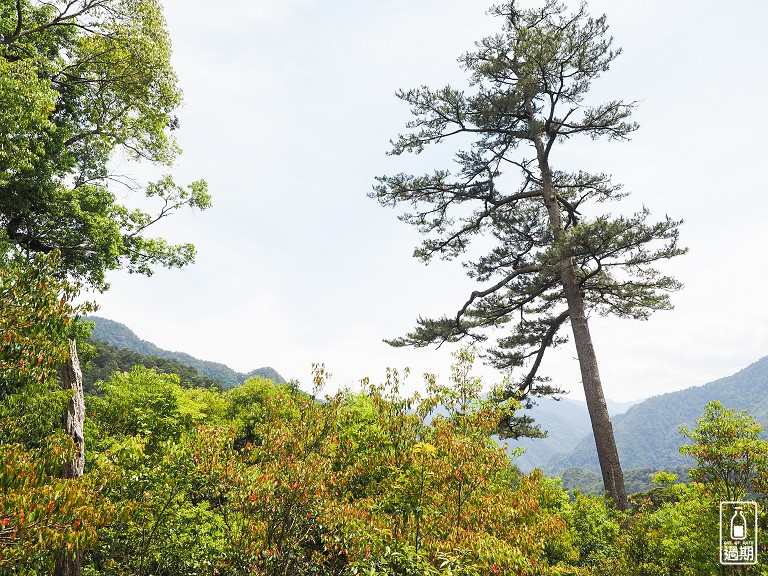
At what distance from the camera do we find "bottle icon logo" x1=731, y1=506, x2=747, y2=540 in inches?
223

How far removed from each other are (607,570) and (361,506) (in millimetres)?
5050

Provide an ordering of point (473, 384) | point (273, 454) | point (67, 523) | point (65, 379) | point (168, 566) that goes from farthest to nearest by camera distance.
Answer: point (65, 379) → point (168, 566) → point (473, 384) → point (273, 454) → point (67, 523)

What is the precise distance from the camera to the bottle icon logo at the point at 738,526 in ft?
18.6

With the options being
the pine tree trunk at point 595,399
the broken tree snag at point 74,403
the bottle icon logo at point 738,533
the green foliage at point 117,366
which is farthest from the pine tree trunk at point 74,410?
the green foliage at point 117,366

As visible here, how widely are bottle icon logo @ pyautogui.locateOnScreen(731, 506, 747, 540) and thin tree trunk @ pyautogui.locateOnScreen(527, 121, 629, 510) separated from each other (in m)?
4.85

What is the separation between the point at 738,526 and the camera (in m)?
5.70

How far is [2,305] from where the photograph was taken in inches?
170

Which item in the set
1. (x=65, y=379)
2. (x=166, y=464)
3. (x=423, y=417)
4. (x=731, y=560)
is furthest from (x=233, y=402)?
(x=731, y=560)

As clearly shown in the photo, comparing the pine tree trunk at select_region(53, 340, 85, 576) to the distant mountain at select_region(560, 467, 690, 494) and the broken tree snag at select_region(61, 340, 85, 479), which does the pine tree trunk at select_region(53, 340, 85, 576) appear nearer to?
the broken tree snag at select_region(61, 340, 85, 479)

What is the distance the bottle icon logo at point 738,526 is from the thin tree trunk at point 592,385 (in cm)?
485

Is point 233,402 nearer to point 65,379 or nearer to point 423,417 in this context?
point 65,379

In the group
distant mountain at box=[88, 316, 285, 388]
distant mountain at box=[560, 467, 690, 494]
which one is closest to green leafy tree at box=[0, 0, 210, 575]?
distant mountain at box=[560, 467, 690, 494]

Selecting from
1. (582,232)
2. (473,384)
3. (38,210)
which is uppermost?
(582,232)

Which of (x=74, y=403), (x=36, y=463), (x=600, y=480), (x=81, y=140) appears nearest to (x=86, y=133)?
(x=81, y=140)
